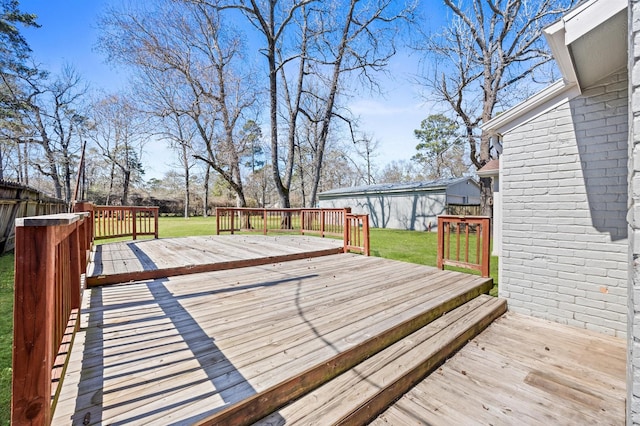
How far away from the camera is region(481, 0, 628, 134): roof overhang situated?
2084 millimetres

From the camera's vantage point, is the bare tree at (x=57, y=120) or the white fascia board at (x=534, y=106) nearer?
the white fascia board at (x=534, y=106)

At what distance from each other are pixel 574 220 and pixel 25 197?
10989mm

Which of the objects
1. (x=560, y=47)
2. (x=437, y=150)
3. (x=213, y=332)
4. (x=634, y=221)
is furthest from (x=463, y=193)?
(x=213, y=332)

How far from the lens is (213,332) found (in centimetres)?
226

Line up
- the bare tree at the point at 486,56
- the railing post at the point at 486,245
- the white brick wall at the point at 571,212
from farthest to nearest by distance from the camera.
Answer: the bare tree at the point at 486,56 < the railing post at the point at 486,245 < the white brick wall at the point at 571,212

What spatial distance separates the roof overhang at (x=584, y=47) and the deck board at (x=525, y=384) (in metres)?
2.64

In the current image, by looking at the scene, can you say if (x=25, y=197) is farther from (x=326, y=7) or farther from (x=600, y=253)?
(x=326, y=7)

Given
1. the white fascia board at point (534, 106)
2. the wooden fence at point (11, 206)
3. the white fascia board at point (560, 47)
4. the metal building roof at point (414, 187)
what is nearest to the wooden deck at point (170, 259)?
the wooden fence at point (11, 206)

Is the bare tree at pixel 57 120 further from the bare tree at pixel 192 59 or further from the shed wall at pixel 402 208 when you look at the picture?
the shed wall at pixel 402 208

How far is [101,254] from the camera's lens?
16.2 feet

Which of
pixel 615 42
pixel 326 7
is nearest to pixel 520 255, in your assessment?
pixel 615 42

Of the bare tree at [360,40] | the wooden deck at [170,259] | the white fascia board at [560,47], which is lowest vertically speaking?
the wooden deck at [170,259]

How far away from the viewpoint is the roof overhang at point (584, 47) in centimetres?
Answer: 208

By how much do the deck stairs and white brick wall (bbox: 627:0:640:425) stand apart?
3.74ft
